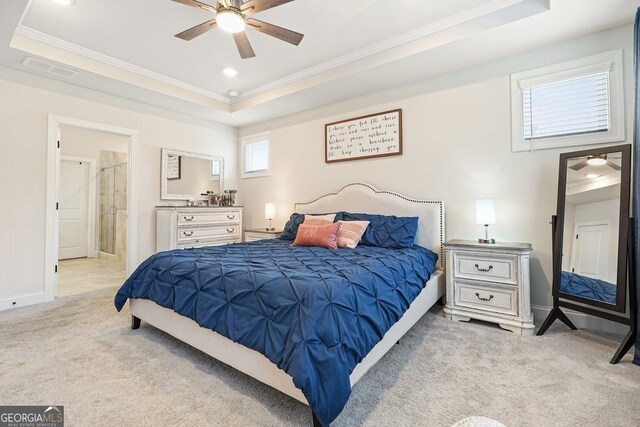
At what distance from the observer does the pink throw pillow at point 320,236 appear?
3.09m

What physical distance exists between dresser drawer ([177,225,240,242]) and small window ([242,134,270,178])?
108cm

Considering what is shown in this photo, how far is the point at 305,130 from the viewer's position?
15.0ft

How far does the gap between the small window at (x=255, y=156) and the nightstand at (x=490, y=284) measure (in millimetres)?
3386

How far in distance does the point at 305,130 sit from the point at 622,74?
3.48 metres

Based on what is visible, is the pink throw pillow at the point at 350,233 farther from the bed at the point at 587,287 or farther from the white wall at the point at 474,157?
the bed at the point at 587,287

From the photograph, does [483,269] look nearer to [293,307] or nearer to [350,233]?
[350,233]

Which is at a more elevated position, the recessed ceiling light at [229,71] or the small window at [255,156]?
the recessed ceiling light at [229,71]

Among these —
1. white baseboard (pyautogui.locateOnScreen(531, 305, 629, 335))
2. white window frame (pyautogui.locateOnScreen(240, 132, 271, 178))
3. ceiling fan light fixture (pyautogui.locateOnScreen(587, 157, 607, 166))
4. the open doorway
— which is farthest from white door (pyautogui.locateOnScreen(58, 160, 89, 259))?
ceiling fan light fixture (pyautogui.locateOnScreen(587, 157, 607, 166))

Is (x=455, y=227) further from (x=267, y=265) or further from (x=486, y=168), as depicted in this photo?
(x=267, y=265)

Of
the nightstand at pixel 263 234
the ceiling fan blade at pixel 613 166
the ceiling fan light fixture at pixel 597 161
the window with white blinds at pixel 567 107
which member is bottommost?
the nightstand at pixel 263 234

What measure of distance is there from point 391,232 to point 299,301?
6.22 feet

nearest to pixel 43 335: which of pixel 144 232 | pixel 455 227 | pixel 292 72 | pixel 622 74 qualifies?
pixel 144 232

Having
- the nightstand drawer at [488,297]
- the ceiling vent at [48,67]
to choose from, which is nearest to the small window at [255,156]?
the ceiling vent at [48,67]

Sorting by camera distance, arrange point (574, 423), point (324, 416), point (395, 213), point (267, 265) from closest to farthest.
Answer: point (324, 416), point (574, 423), point (267, 265), point (395, 213)
